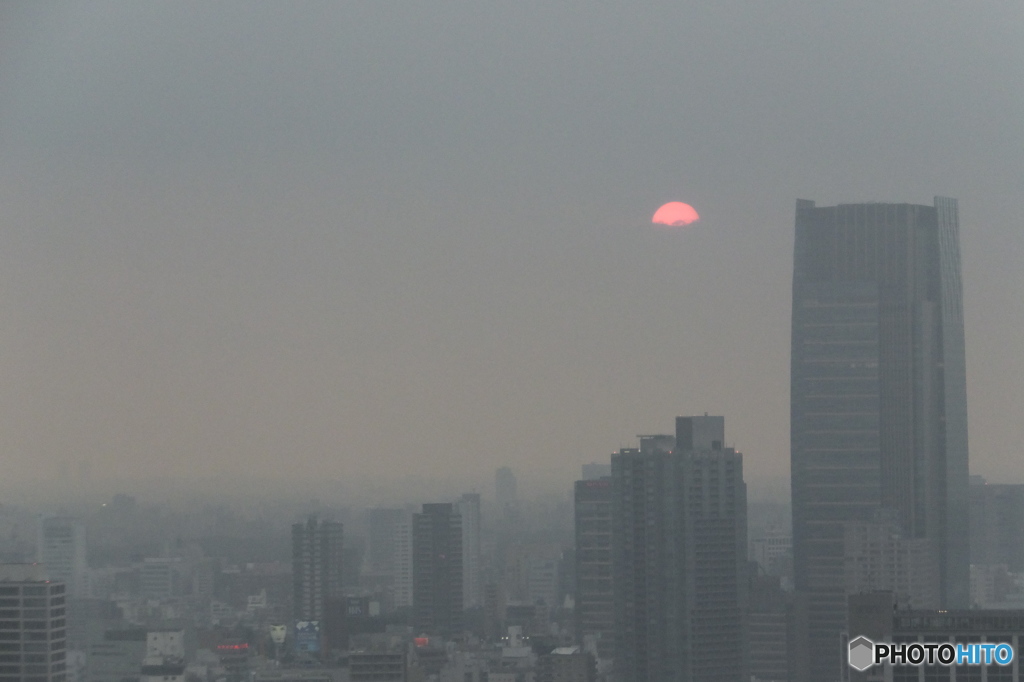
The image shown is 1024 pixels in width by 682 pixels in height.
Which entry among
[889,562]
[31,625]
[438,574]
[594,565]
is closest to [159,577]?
[31,625]

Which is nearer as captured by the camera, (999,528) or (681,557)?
(999,528)

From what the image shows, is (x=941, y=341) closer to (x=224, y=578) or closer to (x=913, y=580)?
(x=913, y=580)

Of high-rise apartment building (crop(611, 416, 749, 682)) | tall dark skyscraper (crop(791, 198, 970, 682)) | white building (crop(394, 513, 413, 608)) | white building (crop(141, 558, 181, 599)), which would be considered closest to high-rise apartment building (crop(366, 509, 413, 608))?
white building (crop(394, 513, 413, 608))

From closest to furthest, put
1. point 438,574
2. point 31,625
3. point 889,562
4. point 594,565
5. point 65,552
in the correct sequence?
point 31,625
point 65,552
point 438,574
point 594,565
point 889,562

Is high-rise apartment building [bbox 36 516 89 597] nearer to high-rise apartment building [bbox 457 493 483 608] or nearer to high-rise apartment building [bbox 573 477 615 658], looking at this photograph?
high-rise apartment building [bbox 457 493 483 608]

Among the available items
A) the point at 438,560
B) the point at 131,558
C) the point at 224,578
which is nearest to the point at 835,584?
the point at 438,560

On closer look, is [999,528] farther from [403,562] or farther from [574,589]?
[403,562]
